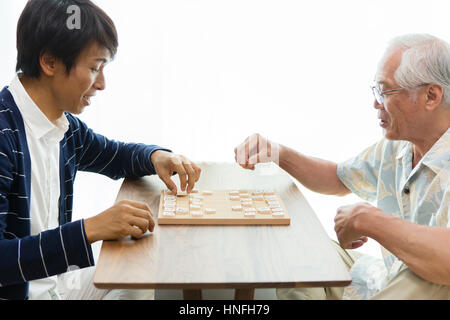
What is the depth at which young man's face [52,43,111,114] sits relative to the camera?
1296 millimetres

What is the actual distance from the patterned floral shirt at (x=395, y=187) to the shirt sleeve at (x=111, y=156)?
2.35 ft

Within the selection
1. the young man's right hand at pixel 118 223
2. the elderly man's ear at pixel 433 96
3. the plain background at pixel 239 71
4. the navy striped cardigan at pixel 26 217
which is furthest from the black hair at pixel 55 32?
the plain background at pixel 239 71

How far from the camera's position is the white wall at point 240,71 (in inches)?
103

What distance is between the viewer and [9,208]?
1.21 meters

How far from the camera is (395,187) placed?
62.4 inches

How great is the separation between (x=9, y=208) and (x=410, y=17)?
7.50ft

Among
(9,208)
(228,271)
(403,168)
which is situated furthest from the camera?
(403,168)

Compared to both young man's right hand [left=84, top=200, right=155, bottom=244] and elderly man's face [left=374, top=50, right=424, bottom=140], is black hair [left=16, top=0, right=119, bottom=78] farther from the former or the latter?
elderly man's face [left=374, top=50, right=424, bottom=140]

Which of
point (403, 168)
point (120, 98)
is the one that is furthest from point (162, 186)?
point (120, 98)

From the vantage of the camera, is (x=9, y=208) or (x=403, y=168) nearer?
(x=9, y=208)

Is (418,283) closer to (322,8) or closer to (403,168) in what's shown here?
(403,168)

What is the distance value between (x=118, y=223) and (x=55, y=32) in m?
0.53

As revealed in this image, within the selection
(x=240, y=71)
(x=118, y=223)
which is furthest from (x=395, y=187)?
(x=240, y=71)
